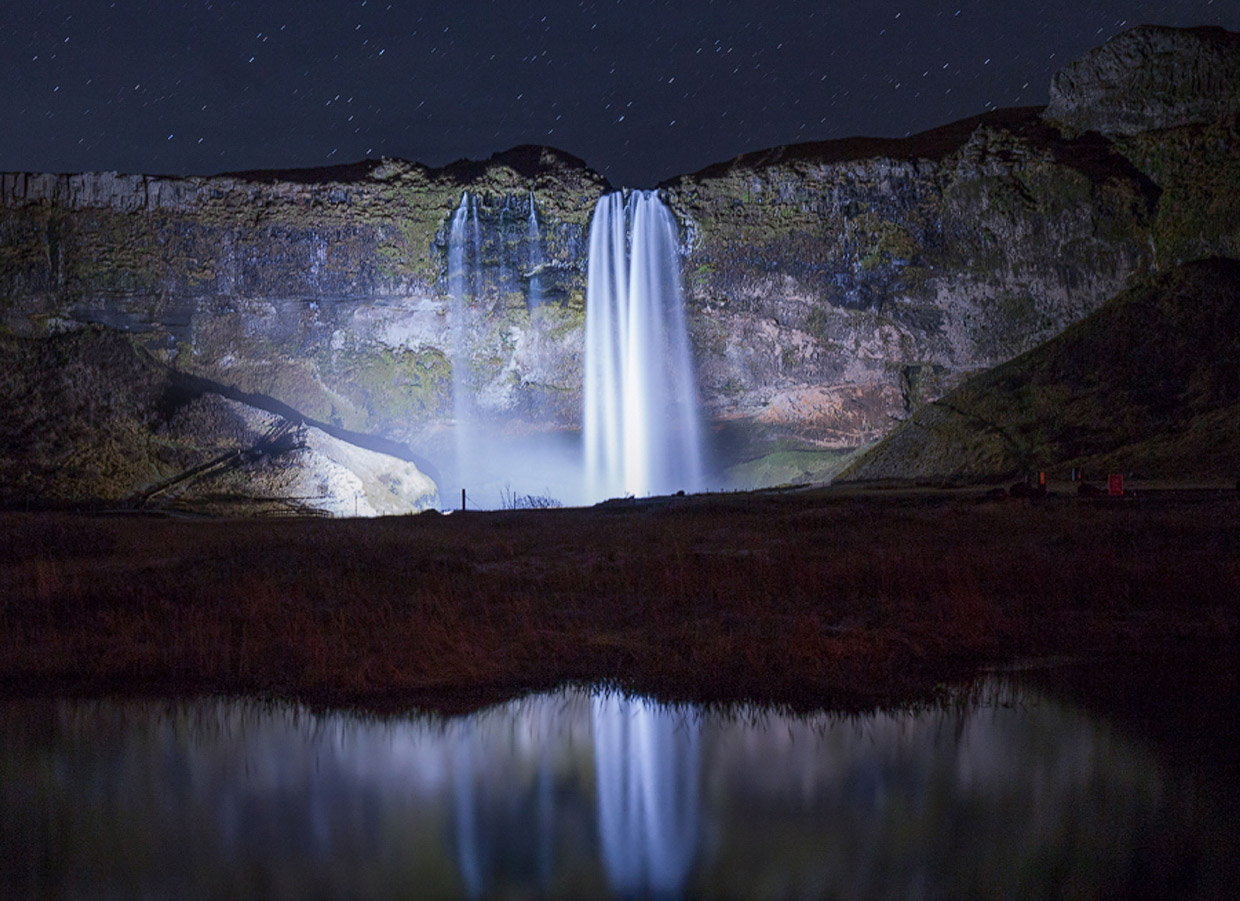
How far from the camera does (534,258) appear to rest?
40.0m

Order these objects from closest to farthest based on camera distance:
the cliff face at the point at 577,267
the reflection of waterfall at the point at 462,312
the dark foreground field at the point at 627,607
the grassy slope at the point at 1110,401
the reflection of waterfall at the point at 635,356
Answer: the dark foreground field at the point at 627,607 < the grassy slope at the point at 1110,401 < the cliff face at the point at 577,267 < the reflection of waterfall at the point at 635,356 < the reflection of waterfall at the point at 462,312

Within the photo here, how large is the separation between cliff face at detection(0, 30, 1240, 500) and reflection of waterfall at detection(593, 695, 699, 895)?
113 ft

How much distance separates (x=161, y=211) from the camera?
40.3 metres

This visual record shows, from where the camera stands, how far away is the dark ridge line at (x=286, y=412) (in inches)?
1567

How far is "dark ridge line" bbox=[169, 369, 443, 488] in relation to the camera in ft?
131

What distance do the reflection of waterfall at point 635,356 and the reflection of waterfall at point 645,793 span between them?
1334 inches

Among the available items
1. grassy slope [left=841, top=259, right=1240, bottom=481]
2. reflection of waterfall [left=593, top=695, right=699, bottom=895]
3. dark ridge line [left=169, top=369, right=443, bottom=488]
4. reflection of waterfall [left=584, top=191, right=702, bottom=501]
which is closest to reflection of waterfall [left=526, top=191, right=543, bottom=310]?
reflection of waterfall [left=584, top=191, right=702, bottom=501]

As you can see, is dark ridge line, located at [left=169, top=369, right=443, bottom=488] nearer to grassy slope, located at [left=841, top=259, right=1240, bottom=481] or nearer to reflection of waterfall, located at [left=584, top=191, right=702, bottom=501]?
reflection of waterfall, located at [left=584, top=191, right=702, bottom=501]

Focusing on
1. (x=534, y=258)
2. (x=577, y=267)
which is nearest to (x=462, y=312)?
(x=534, y=258)

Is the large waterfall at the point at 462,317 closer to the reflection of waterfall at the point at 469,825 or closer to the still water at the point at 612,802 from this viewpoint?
the still water at the point at 612,802

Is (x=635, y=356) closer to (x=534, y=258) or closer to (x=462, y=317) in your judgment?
(x=534, y=258)

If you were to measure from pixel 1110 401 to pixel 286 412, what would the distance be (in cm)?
3347

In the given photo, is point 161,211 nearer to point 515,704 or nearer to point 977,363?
point 977,363

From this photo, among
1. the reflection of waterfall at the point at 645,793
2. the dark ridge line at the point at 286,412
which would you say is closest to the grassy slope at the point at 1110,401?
the dark ridge line at the point at 286,412
